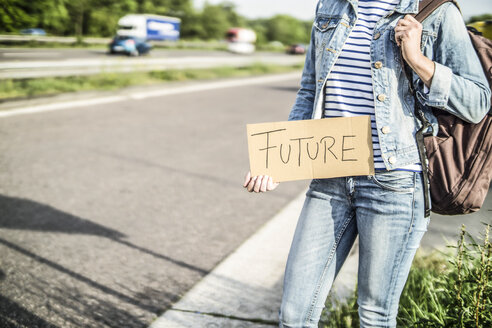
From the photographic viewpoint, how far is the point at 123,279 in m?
3.12

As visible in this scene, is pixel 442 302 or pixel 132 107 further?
pixel 132 107

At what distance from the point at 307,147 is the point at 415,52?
20.0 inches

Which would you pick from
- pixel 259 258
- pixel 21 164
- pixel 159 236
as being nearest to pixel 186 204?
pixel 159 236

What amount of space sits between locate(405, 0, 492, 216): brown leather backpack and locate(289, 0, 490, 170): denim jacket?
0.13ft

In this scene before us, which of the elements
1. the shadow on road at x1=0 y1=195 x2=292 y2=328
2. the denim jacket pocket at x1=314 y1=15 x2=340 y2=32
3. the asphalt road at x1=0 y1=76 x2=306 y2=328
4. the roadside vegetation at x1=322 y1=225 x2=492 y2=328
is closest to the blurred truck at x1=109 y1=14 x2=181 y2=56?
the asphalt road at x1=0 y1=76 x2=306 y2=328

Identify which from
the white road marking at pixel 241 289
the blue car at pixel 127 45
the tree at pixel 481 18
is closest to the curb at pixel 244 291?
the white road marking at pixel 241 289

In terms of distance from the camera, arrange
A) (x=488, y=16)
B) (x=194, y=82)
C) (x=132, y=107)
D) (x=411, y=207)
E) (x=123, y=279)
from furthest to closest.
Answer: (x=194, y=82)
(x=132, y=107)
(x=123, y=279)
(x=488, y=16)
(x=411, y=207)

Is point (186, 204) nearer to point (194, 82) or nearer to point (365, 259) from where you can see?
point (365, 259)

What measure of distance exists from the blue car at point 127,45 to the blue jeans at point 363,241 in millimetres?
28665

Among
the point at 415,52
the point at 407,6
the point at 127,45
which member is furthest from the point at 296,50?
the point at 415,52

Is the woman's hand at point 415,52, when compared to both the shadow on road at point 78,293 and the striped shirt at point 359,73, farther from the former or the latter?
the shadow on road at point 78,293

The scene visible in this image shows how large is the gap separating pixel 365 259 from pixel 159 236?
2.56 m

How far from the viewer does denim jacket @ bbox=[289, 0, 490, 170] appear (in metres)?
1.51

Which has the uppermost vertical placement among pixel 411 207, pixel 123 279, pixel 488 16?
pixel 488 16
